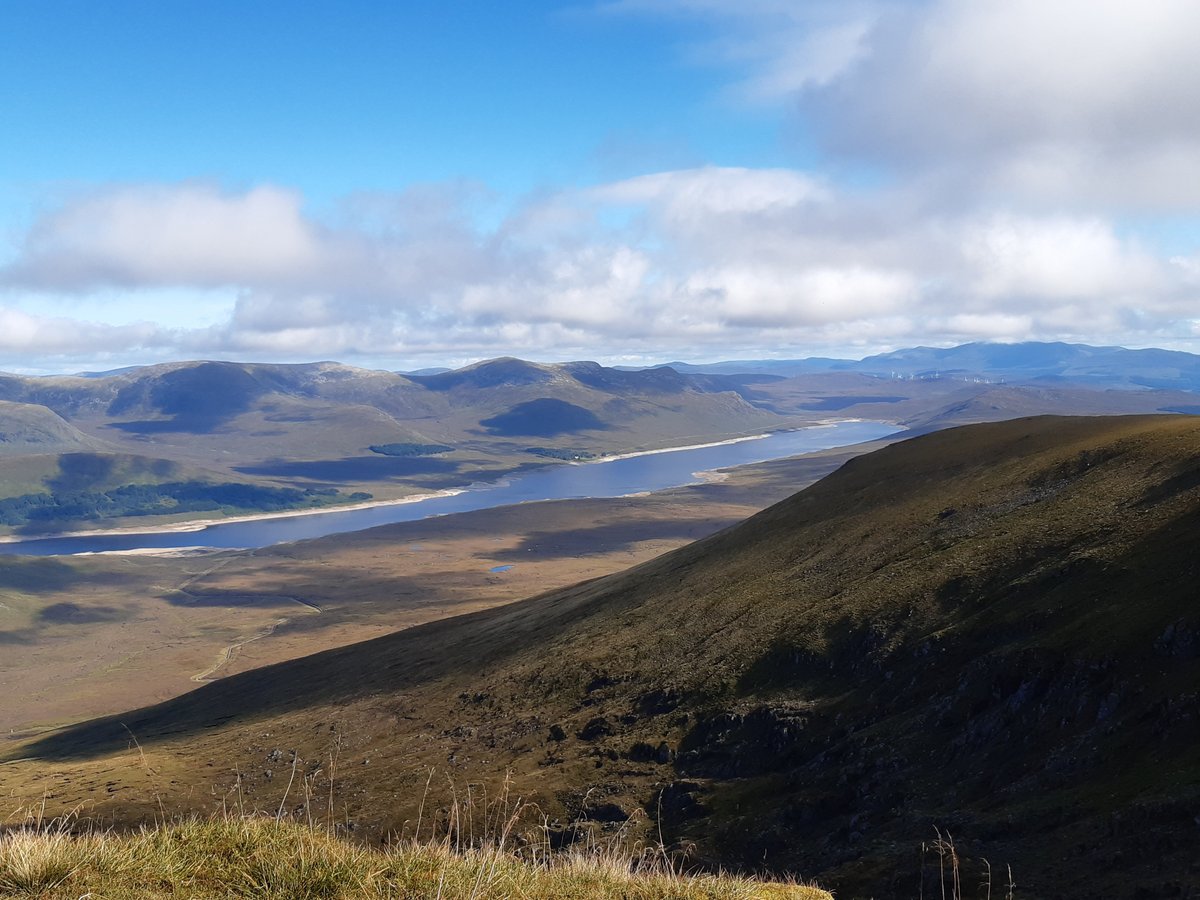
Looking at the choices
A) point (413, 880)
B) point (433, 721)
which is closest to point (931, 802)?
point (413, 880)

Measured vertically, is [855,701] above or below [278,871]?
below

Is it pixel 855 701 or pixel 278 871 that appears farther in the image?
pixel 855 701

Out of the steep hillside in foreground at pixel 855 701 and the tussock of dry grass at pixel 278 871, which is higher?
the tussock of dry grass at pixel 278 871

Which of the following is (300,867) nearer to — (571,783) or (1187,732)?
(1187,732)

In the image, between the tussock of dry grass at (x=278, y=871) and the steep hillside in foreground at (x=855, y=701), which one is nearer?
the tussock of dry grass at (x=278, y=871)

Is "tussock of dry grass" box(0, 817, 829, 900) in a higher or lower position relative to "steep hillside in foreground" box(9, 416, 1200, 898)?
higher
